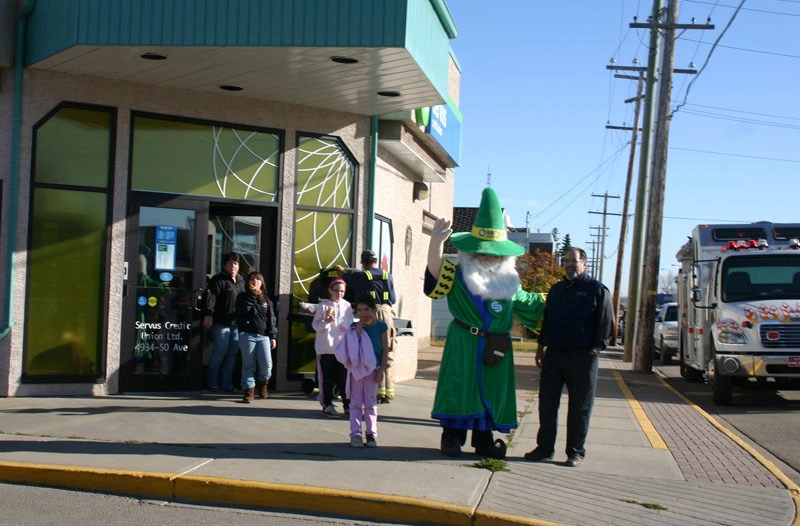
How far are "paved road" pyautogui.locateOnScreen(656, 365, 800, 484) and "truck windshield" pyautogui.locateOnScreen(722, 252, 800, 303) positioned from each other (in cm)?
171

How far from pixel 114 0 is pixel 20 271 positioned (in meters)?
3.10

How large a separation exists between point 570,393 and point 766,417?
6.09m

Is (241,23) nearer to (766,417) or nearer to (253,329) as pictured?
(253,329)

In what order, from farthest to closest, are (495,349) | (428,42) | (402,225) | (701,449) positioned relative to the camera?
(402,225)
(428,42)
(701,449)
(495,349)

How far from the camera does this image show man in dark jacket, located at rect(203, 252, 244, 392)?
10484 mm

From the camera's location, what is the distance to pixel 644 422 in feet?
36.3

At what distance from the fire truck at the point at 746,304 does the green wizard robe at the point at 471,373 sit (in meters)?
6.97

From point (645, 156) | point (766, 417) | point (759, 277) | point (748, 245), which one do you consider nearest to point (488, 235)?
point (766, 417)

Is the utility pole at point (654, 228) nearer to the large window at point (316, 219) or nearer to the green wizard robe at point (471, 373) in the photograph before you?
the large window at point (316, 219)

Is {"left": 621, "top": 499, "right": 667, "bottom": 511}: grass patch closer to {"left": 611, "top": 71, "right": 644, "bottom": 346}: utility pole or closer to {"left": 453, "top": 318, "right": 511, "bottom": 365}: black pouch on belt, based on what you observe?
{"left": 453, "top": 318, "right": 511, "bottom": 365}: black pouch on belt

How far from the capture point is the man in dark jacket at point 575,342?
7.45 metres

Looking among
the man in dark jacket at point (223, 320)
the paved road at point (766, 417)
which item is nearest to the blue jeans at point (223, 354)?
the man in dark jacket at point (223, 320)

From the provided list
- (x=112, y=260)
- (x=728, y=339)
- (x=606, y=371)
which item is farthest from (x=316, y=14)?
(x=606, y=371)

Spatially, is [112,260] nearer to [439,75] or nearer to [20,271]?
[20,271]
